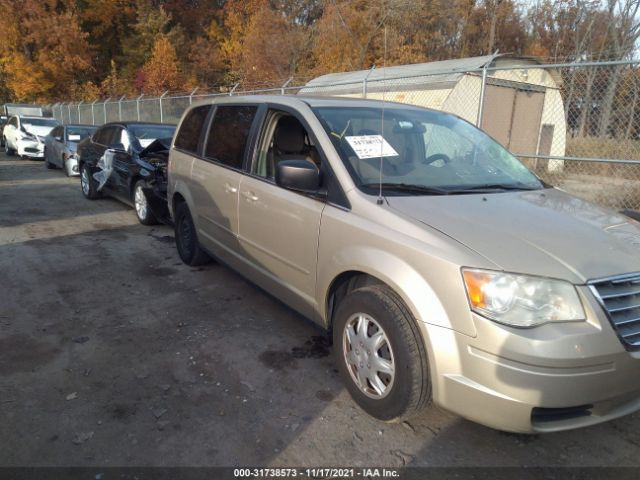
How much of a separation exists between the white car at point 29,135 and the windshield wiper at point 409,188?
17489 millimetres

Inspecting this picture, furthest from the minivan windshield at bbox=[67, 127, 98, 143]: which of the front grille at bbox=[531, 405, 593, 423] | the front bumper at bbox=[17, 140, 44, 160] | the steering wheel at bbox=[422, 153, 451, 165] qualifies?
the front grille at bbox=[531, 405, 593, 423]

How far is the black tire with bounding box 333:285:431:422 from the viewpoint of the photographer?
242 centimetres

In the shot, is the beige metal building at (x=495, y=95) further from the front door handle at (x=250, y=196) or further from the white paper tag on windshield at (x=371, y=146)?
the white paper tag on windshield at (x=371, y=146)

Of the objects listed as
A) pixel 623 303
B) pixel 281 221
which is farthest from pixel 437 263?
pixel 281 221

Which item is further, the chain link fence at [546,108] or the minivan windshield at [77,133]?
the minivan windshield at [77,133]

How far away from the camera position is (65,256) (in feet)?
18.8

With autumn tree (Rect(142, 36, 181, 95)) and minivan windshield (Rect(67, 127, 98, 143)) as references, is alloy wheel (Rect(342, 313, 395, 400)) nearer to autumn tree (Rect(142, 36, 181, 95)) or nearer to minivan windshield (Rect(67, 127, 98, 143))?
minivan windshield (Rect(67, 127, 98, 143))

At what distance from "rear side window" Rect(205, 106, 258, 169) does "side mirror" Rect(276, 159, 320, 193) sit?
1.14 metres

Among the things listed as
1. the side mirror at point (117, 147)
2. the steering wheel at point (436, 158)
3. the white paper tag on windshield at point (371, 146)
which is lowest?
the side mirror at point (117, 147)

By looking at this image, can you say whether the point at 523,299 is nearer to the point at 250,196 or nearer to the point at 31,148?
the point at 250,196

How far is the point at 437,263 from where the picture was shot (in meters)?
2.31

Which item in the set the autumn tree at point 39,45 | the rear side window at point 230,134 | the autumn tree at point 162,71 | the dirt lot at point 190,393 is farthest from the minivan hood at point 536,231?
the autumn tree at point 39,45

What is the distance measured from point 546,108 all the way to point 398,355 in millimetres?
14373

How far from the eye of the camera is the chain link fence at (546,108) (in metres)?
9.29
